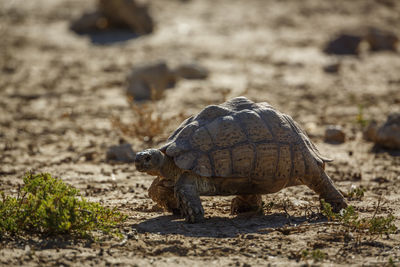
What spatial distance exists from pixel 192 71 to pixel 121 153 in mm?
4246

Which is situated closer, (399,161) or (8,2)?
(399,161)

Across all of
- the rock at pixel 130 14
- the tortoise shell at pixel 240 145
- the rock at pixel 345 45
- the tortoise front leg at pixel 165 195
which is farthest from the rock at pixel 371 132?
the rock at pixel 130 14

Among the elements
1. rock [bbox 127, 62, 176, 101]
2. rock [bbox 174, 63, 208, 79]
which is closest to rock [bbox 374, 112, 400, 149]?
rock [bbox 127, 62, 176, 101]

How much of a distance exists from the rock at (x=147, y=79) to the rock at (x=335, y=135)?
321 cm

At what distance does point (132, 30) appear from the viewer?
1462 centimetres

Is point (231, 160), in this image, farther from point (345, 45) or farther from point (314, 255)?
point (345, 45)

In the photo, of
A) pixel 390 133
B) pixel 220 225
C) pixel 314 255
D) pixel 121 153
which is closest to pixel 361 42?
pixel 390 133

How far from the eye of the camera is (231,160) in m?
4.82

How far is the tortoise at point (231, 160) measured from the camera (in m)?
4.81

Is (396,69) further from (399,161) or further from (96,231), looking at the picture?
(96,231)

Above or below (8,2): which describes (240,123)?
below

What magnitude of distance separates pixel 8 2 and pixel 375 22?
9.93m

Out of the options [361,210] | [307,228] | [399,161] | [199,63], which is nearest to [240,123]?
[307,228]

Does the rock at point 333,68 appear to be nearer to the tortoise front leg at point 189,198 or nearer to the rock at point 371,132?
the rock at point 371,132
